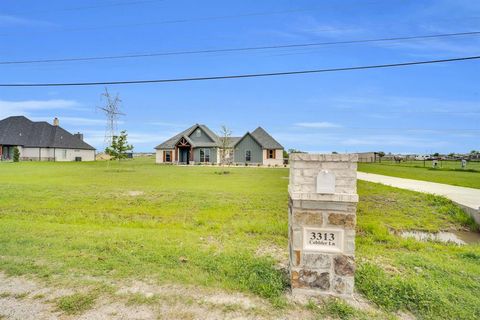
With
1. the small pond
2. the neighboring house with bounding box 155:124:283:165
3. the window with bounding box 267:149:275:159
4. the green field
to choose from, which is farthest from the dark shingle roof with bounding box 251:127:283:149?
the small pond

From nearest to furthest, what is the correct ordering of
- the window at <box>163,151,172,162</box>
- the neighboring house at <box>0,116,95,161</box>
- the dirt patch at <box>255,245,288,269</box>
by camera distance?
the dirt patch at <box>255,245,288,269</box> → the window at <box>163,151,172,162</box> → the neighboring house at <box>0,116,95,161</box>

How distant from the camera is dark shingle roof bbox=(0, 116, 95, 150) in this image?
46.6 m

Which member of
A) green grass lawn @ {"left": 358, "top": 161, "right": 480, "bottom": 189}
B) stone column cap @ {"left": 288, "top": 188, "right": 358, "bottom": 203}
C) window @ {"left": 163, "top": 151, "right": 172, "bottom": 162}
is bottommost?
green grass lawn @ {"left": 358, "top": 161, "right": 480, "bottom": 189}

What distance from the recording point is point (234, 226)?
7633 mm

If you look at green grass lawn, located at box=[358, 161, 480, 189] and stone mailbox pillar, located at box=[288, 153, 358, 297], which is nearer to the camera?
stone mailbox pillar, located at box=[288, 153, 358, 297]

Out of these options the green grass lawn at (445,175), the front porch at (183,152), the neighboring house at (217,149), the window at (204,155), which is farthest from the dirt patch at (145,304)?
the front porch at (183,152)

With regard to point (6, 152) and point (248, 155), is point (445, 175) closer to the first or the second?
point (248, 155)

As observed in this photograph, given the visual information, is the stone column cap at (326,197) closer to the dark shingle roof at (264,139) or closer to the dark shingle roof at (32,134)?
the dark shingle roof at (264,139)

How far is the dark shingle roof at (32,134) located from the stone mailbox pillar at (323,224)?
53.8m

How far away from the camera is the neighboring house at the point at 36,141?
4637 centimetres

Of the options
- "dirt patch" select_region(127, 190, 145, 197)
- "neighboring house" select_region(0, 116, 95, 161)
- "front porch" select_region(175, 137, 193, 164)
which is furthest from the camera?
"neighboring house" select_region(0, 116, 95, 161)

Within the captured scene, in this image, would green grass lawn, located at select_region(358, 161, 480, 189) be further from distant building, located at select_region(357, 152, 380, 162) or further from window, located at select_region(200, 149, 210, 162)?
window, located at select_region(200, 149, 210, 162)

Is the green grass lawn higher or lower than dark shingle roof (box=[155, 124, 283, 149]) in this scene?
lower

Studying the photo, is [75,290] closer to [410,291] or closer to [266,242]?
[266,242]
